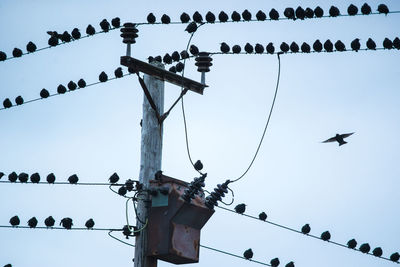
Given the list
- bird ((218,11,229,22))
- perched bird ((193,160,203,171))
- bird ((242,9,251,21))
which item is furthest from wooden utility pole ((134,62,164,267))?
bird ((242,9,251,21))

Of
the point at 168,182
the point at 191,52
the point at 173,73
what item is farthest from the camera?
the point at 191,52

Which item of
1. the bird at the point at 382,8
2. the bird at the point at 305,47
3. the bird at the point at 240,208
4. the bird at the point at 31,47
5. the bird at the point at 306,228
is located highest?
the bird at the point at 382,8

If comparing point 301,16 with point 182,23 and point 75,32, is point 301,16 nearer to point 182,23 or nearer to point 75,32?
point 182,23

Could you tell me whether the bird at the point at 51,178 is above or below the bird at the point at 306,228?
above

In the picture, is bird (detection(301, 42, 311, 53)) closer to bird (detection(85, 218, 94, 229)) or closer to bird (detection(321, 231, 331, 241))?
bird (detection(321, 231, 331, 241))

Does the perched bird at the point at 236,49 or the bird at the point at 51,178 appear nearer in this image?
the bird at the point at 51,178

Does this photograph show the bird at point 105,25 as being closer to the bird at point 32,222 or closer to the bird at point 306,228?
the bird at point 32,222

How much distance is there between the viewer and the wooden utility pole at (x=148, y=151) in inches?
596

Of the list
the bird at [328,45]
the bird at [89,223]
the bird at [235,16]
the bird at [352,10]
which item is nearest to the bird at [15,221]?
the bird at [89,223]

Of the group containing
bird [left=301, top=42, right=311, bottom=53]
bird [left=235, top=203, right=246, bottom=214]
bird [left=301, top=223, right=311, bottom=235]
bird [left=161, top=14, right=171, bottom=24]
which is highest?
bird [left=161, top=14, right=171, bottom=24]

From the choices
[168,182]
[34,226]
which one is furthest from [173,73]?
[34,226]

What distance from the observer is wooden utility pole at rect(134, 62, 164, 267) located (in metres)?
15.1

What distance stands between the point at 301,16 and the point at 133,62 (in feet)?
9.36

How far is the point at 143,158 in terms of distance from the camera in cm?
1570
